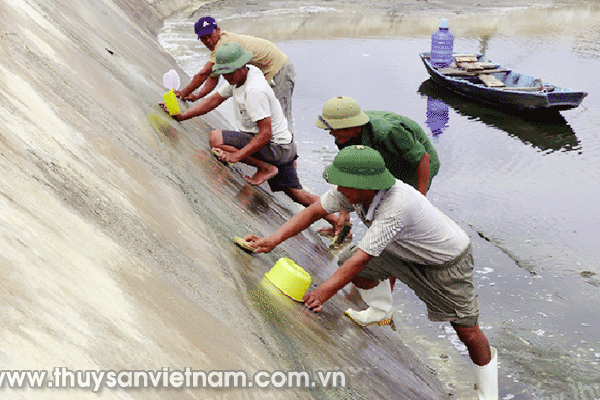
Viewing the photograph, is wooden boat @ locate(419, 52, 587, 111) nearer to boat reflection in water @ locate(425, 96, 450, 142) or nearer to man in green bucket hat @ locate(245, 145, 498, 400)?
boat reflection in water @ locate(425, 96, 450, 142)

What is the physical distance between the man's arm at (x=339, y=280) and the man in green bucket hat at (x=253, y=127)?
1951mm

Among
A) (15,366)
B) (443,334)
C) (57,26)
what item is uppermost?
(57,26)

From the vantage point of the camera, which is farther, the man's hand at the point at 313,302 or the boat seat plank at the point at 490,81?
the boat seat plank at the point at 490,81

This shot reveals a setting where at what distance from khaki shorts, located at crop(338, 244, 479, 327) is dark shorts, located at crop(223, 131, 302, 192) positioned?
6.58 feet

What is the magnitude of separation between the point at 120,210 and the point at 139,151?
1.17 meters

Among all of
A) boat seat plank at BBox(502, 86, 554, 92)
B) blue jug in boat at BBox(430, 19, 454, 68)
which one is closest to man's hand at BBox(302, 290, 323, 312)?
boat seat plank at BBox(502, 86, 554, 92)

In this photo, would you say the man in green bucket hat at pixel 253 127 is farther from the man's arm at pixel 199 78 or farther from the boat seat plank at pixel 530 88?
the boat seat plank at pixel 530 88

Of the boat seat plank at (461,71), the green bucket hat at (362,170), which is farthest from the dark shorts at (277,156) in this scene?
the boat seat plank at (461,71)

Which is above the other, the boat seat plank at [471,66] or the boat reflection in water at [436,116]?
the boat seat plank at [471,66]

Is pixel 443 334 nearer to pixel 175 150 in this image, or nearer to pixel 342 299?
pixel 342 299

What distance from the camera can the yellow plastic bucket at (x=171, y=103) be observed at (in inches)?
234

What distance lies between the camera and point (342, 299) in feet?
15.4

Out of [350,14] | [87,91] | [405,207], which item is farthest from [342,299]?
[350,14]

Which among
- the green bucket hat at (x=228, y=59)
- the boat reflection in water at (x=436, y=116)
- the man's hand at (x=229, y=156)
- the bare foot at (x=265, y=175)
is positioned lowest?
the boat reflection in water at (x=436, y=116)
